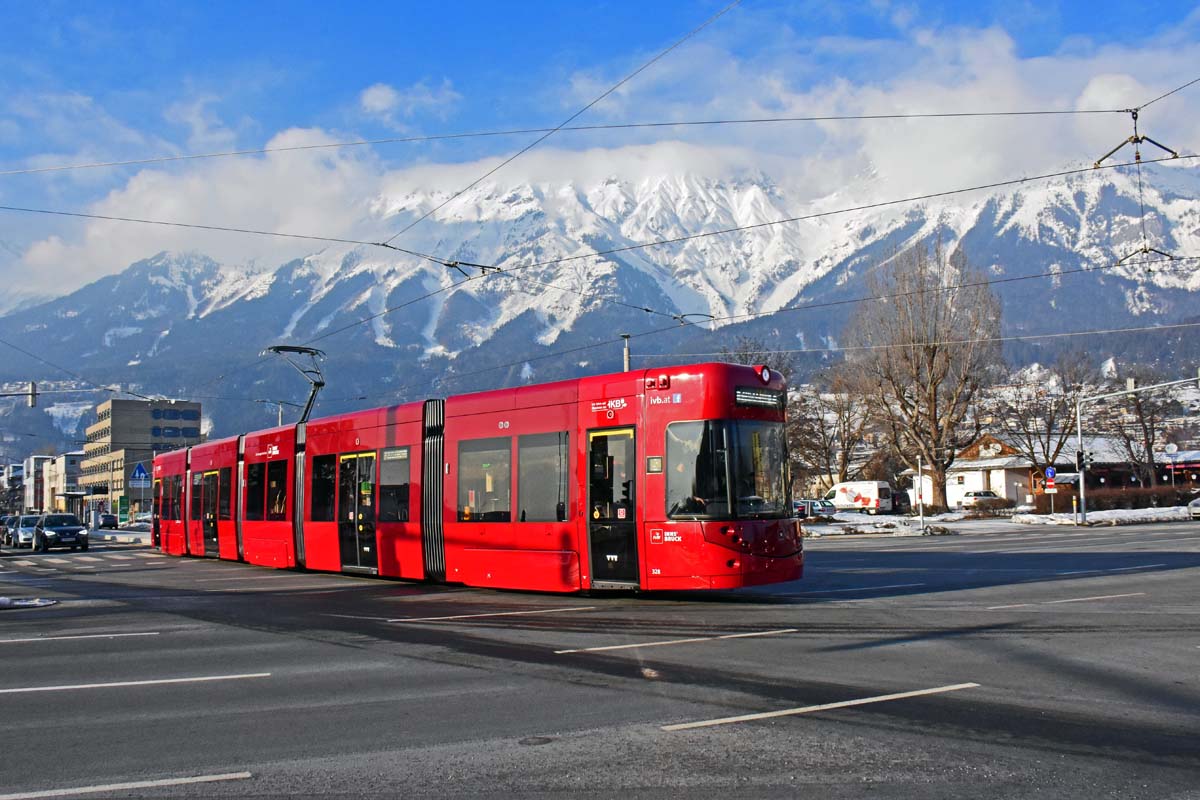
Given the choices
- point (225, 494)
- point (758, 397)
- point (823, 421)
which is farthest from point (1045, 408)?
point (758, 397)

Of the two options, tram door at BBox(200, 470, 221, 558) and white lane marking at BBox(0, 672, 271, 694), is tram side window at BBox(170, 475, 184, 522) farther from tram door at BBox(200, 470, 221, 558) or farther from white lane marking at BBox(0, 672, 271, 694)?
white lane marking at BBox(0, 672, 271, 694)

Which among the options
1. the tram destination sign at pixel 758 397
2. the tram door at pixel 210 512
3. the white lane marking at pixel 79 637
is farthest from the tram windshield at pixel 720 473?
the tram door at pixel 210 512

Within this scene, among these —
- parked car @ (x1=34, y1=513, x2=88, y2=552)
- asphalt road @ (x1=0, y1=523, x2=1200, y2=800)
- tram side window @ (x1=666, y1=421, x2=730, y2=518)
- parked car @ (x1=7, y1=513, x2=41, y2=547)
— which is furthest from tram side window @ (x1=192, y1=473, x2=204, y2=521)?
tram side window @ (x1=666, y1=421, x2=730, y2=518)

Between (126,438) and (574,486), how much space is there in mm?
157532

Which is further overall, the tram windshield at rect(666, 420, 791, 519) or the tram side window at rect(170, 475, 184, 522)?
the tram side window at rect(170, 475, 184, 522)

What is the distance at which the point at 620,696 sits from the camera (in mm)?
8055

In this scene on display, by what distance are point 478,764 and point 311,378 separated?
26.8 m

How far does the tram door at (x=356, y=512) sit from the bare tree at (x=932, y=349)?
125 feet

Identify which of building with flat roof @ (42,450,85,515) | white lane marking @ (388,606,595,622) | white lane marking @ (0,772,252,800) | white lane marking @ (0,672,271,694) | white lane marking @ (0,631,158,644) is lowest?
white lane marking @ (388,606,595,622)

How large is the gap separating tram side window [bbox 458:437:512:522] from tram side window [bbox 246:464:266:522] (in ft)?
30.4

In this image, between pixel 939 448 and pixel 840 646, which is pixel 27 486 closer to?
pixel 939 448

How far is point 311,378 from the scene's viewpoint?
31594mm

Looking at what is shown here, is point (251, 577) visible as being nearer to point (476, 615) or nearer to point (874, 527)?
point (476, 615)

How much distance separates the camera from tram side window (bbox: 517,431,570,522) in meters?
15.8
